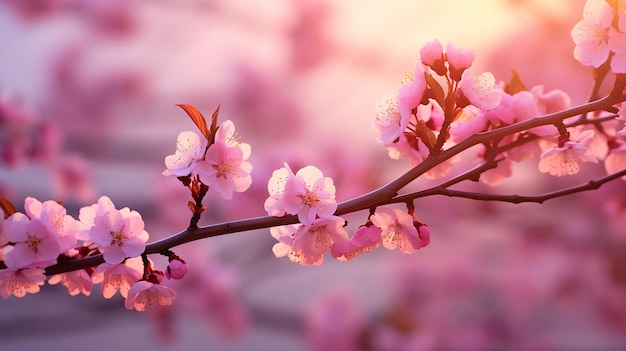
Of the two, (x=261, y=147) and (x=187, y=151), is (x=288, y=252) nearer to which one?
(x=187, y=151)

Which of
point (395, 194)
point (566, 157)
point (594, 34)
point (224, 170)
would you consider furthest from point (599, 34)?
point (224, 170)

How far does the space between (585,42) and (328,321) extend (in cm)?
227

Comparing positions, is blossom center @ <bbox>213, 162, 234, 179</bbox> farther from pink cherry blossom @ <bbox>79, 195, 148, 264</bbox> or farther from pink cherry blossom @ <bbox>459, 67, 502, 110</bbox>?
pink cherry blossom @ <bbox>459, 67, 502, 110</bbox>

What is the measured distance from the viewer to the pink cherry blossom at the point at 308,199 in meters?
0.51

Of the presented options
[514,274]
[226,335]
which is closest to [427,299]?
[514,274]

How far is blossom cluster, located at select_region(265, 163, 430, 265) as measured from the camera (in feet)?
1.70

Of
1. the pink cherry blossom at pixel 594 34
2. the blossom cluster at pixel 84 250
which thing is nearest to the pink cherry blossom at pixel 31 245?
the blossom cluster at pixel 84 250

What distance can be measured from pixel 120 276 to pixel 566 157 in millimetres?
403

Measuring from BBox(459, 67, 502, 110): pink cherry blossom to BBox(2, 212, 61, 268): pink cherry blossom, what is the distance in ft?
1.17

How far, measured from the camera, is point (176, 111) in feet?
8.46

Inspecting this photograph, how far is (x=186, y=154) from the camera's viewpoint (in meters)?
0.54

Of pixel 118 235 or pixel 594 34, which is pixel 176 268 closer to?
pixel 118 235

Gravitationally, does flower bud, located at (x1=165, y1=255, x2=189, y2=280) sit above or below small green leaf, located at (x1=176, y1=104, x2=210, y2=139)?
below

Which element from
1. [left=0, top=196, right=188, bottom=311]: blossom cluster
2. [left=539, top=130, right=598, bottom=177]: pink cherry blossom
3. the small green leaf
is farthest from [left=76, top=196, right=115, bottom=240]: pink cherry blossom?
[left=539, top=130, right=598, bottom=177]: pink cherry blossom
